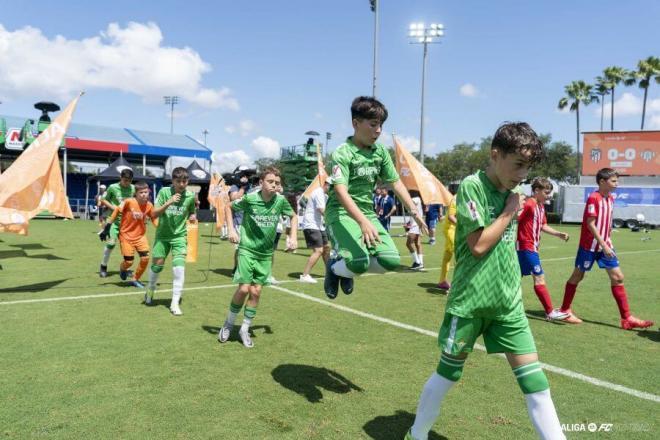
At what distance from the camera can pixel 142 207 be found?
8961 millimetres

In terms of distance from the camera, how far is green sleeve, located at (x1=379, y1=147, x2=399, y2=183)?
437 centimetres

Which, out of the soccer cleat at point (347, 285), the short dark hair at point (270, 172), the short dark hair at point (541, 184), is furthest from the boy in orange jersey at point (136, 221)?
the short dark hair at point (541, 184)

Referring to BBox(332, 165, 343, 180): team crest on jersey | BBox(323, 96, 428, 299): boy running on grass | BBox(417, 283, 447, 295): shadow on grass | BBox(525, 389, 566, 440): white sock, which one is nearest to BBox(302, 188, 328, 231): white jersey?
BBox(417, 283, 447, 295): shadow on grass

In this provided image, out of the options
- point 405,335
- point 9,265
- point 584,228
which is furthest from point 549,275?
point 9,265

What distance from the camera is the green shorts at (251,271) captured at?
5.77 meters

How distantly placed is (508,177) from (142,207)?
7370 mm

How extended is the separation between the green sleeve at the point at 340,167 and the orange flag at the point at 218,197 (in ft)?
40.0

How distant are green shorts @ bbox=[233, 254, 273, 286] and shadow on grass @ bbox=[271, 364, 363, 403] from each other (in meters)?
1.13

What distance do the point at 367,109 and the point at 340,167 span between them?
0.52 metres

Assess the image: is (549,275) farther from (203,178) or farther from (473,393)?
(203,178)

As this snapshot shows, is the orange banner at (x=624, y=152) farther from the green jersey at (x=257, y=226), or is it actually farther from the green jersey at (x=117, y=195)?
the green jersey at (x=257, y=226)

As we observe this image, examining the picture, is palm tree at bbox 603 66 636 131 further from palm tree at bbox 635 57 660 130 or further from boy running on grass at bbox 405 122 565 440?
boy running on grass at bbox 405 122 565 440

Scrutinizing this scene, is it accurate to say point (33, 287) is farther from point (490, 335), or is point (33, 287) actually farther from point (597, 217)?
point (597, 217)

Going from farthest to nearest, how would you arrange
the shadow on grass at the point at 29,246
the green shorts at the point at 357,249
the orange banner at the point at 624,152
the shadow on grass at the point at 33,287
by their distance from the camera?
1. the orange banner at the point at 624,152
2. the shadow on grass at the point at 29,246
3. the shadow on grass at the point at 33,287
4. the green shorts at the point at 357,249
